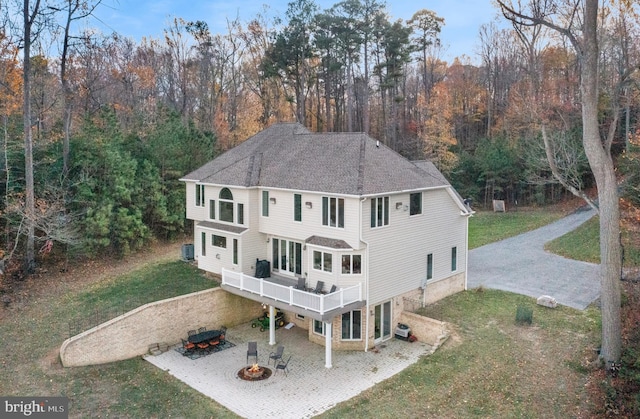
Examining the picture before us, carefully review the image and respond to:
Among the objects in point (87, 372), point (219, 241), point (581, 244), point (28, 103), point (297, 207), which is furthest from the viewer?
point (581, 244)

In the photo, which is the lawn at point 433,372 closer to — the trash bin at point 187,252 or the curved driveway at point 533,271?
the curved driveway at point 533,271

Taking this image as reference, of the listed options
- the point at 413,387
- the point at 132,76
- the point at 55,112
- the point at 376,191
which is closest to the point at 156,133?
the point at 55,112

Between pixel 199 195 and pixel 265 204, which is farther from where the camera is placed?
pixel 199 195

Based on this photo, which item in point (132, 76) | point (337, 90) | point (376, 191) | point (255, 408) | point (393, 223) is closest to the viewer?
point (255, 408)

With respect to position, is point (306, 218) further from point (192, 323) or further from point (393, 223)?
point (192, 323)

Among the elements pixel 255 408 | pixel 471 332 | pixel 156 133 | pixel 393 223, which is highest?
pixel 156 133

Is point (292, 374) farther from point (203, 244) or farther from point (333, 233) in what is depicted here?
point (203, 244)

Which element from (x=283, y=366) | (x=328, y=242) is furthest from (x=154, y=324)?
(x=328, y=242)

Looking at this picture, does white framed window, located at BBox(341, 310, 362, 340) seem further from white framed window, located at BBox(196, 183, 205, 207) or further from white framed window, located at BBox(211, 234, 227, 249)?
white framed window, located at BBox(196, 183, 205, 207)

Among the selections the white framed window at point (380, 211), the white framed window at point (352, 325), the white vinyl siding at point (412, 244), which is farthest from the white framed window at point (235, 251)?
the white framed window at point (380, 211)
